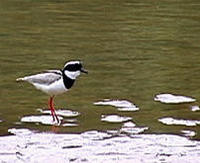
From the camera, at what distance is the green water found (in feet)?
35.2

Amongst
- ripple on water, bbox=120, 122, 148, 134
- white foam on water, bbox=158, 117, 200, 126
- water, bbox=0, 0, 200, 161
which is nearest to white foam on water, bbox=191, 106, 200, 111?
water, bbox=0, 0, 200, 161

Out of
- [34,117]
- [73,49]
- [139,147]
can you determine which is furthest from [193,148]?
[73,49]

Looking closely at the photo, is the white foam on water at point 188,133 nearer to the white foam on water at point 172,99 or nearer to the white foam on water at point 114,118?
the white foam on water at point 114,118

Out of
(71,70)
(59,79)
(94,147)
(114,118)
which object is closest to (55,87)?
(59,79)

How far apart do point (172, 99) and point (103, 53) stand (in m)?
3.90

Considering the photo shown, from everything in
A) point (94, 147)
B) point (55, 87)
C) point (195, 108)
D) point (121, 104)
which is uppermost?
point (55, 87)

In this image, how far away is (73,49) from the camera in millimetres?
15453

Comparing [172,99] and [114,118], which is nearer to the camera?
[114,118]

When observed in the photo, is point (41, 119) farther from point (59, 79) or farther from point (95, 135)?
point (95, 135)

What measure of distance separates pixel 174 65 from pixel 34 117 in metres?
4.28

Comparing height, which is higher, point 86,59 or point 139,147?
point 86,59

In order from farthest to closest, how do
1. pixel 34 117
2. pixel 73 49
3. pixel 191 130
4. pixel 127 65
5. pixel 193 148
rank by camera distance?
pixel 73 49, pixel 127 65, pixel 34 117, pixel 191 130, pixel 193 148

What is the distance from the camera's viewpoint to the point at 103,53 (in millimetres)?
15055

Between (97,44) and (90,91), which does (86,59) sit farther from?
(90,91)
